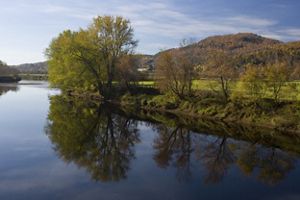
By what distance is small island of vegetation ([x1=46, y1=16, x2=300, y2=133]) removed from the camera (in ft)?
121

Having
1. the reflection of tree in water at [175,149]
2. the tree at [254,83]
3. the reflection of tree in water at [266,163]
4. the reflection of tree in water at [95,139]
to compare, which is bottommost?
the reflection of tree in water at [266,163]

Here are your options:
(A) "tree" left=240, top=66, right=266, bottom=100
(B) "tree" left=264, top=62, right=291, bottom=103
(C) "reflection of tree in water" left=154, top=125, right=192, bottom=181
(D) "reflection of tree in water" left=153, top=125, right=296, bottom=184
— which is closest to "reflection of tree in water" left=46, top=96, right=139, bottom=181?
(C) "reflection of tree in water" left=154, top=125, right=192, bottom=181

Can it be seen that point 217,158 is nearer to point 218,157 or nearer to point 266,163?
point 218,157

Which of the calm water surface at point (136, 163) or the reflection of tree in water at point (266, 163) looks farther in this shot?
the reflection of tree in water at point (266, 163)

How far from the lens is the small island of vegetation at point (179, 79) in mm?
36781

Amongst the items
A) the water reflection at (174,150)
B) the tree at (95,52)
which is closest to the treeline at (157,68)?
the tree at (95,52)

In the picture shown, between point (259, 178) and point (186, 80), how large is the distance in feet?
87.2

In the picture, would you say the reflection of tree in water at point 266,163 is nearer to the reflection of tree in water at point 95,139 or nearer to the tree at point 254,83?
the reflection of tree in water at point 95,139

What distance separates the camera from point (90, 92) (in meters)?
65.5

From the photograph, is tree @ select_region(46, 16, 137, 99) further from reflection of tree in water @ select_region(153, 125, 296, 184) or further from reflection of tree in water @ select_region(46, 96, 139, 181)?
reflection of tree in water @ select_region(153, 125, 296, 184)

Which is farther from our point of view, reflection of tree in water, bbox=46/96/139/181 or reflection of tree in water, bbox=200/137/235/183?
reflection of tree in water, bbox=46/96/139/181

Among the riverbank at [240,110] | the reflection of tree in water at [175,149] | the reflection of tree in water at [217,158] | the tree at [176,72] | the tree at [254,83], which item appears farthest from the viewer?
the tree at [176,72]

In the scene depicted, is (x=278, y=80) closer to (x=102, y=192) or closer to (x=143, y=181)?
(x=143, y=181)

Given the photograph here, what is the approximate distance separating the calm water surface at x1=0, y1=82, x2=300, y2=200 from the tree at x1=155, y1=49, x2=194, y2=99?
10.7 metres
